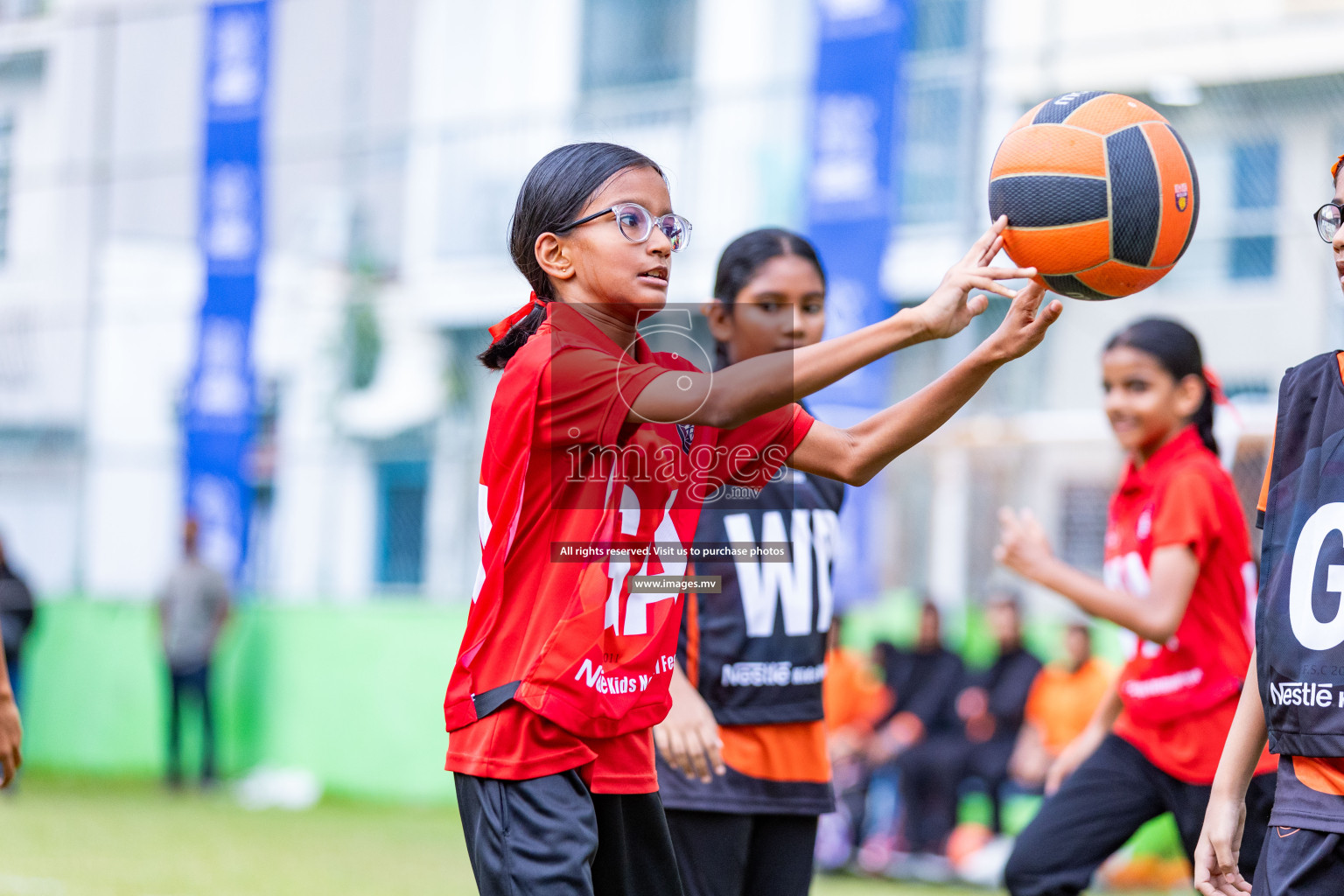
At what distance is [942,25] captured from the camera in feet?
43.7

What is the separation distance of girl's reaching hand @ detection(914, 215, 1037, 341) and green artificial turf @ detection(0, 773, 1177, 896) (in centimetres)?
561

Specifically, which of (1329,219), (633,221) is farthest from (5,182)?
(1329,219)

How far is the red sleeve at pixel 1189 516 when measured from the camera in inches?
161

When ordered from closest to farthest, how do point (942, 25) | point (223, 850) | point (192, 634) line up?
point (223, 850)
point (192, 634)
point (942, 25)

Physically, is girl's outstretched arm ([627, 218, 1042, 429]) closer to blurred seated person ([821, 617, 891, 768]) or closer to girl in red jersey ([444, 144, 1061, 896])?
girl in red jersey ([444, 144, 1061, 896])

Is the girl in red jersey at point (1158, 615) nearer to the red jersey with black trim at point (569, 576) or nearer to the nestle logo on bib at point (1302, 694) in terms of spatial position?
the nestle logo on bib at point (1302, 694)


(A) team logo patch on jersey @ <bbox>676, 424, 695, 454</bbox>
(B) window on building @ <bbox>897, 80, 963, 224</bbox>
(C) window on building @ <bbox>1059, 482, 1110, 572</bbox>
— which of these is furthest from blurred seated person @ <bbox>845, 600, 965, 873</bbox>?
(A) team logo patch on jersey @ <bbox>676, 424, 695, 454</bbox>

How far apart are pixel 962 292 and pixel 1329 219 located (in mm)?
755

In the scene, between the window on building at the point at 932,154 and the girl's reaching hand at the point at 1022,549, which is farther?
the window on building at the point at 932,154

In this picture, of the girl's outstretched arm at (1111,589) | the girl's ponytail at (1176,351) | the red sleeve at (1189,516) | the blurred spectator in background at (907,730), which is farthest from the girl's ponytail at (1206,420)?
the blurred spectator in background at (907,730)

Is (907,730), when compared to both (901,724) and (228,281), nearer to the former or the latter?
(901,724)

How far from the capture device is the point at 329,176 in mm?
14805

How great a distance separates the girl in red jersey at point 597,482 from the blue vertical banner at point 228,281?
397 inches

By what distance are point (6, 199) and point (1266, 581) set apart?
51.5 feet
